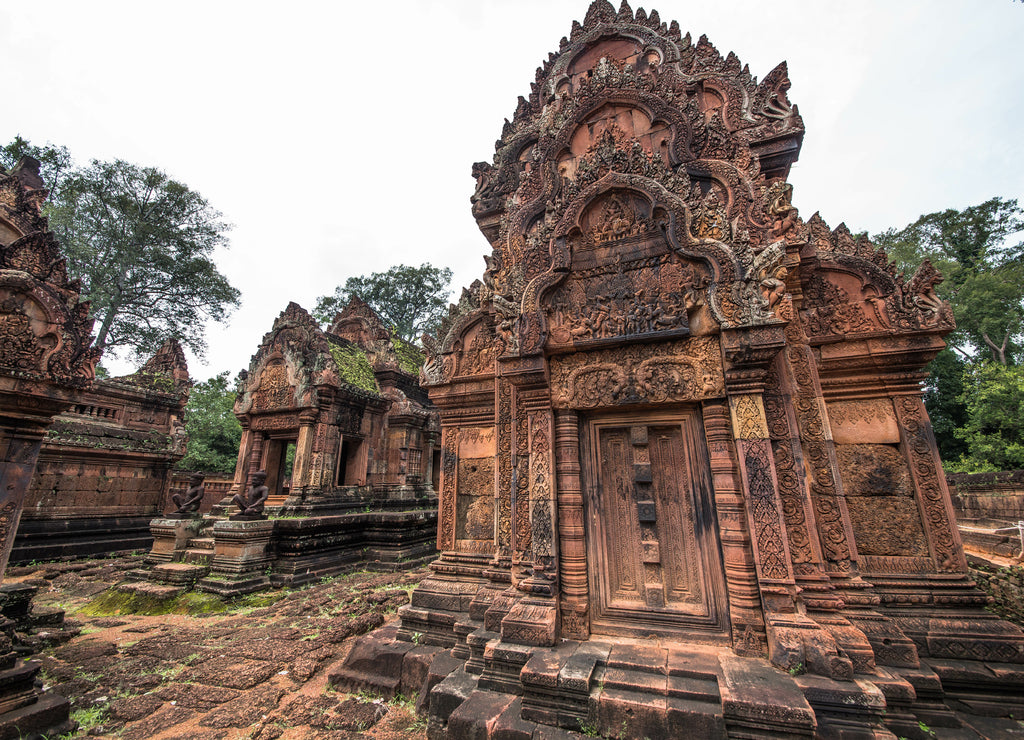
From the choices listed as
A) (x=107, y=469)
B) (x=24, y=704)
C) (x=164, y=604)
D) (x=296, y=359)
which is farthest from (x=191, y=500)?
(x=24, y=704)

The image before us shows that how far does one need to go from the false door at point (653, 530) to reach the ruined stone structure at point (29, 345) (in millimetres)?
4990

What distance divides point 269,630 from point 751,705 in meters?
6.51

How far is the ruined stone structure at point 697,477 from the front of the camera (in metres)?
3.22

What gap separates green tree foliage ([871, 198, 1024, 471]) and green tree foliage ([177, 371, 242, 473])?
112ft

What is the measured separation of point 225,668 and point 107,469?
11845 mm

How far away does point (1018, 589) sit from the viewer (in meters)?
4.40

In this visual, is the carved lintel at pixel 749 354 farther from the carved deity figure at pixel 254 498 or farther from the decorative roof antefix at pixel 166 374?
the decorative roof antefix at pixel 166 374

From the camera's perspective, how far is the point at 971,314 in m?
22.7

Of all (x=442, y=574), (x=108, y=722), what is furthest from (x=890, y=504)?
(x=108, y=722)

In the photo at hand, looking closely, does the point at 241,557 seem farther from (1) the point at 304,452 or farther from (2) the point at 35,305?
(2) the point at 35,305

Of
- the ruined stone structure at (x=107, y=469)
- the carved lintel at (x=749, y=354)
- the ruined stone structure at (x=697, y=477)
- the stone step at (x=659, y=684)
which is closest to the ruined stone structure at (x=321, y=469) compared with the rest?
the ruined stone structure at (x=107, y=469)

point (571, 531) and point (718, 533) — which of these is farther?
point (571, 531)

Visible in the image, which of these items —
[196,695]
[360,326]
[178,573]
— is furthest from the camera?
[360,326]

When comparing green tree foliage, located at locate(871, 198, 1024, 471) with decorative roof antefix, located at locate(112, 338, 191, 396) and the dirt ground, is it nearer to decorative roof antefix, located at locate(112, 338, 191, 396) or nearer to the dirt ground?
the dirt ground
